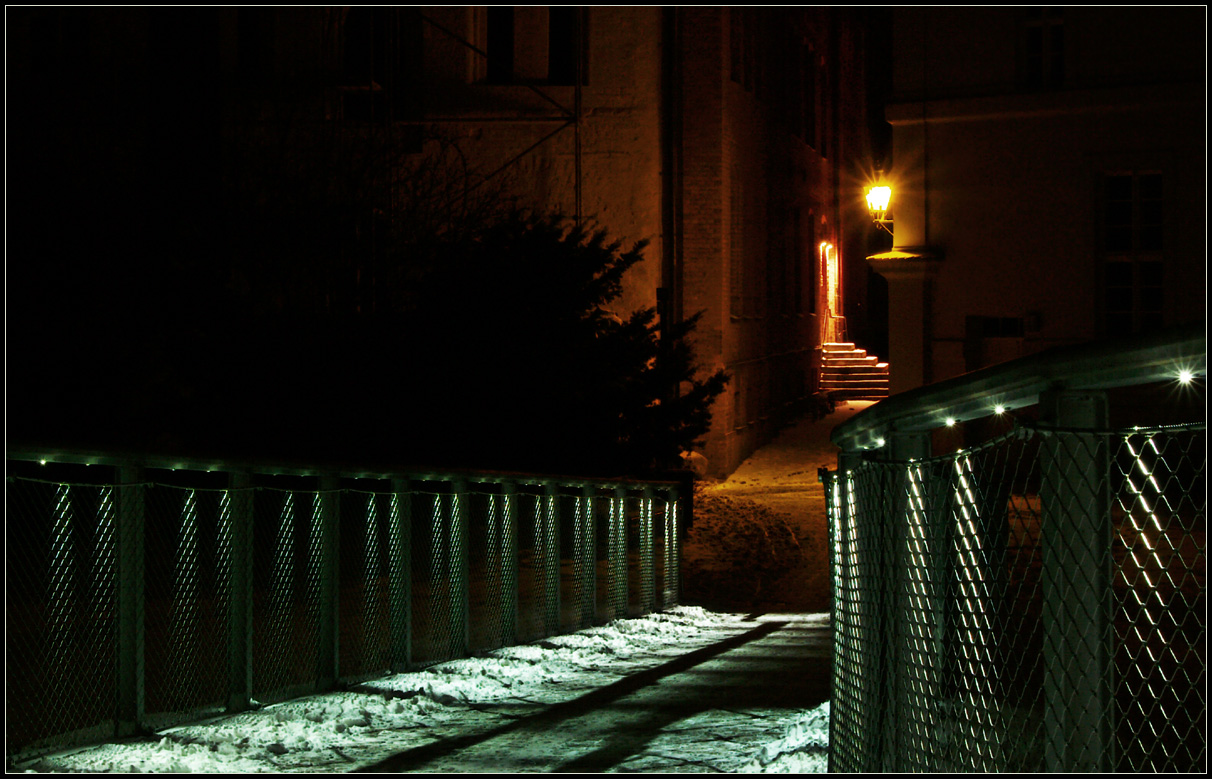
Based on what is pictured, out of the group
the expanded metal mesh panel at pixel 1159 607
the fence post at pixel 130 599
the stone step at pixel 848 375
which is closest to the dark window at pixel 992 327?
the expanded metal mesh panel at pixel 1159 607

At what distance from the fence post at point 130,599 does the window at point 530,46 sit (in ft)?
59.6

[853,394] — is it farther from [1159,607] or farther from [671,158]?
[1159,607]

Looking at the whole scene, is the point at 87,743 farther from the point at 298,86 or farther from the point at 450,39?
the point at 450,39

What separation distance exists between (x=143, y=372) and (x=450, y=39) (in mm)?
11137

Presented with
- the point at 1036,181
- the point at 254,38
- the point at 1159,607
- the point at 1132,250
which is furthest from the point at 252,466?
the point at 254,38

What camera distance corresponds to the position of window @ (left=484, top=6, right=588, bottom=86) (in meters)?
22.8

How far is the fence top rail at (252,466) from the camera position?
16.4 ft

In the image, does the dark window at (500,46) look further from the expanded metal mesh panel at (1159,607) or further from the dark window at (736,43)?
the expanded metal mesh panel at (1159,607)

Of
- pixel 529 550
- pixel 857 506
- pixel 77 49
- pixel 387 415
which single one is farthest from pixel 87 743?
pixel 77 49

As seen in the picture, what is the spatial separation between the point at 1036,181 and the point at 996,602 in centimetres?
1740

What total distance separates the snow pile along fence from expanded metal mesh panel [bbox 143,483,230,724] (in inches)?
113

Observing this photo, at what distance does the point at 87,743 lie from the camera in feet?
16.3

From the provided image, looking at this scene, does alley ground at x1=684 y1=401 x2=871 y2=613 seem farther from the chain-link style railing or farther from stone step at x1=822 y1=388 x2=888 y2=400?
stone step at x1=822 y1=388 x2=888 y2=400

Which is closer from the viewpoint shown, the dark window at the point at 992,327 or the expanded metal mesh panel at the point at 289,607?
the expanded metal mesh panel at the point at 289,607
